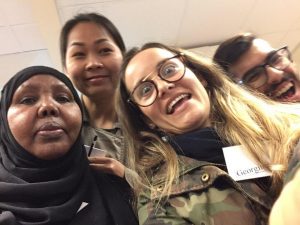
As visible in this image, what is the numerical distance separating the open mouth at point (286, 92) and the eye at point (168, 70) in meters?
0.56

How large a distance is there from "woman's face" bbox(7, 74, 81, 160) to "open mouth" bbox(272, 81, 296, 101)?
3.07 ft

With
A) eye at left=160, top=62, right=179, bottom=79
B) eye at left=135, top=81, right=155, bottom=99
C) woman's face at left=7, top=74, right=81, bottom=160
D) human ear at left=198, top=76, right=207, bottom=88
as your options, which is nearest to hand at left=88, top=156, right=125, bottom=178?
woman's face at left=7, top=74, right=81, bottom=160

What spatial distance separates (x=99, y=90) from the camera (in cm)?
169

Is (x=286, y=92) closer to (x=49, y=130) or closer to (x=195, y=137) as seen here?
(x=195, y=137)

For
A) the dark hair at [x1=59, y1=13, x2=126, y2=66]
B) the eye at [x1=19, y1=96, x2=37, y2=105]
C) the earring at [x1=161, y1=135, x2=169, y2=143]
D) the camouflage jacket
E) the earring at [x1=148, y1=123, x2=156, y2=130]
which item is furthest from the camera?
the dark hair at [x1=59, y1=13, x2=126, y2=66]

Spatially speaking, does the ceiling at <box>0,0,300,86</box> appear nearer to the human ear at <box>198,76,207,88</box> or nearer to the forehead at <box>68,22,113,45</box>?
the forehead at <box>68,22,113,45</box>

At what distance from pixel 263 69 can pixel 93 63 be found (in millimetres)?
853

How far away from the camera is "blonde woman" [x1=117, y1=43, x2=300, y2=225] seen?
0.97 meters

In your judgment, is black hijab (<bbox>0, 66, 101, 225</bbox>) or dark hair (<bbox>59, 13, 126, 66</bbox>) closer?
black hijab (<bbox>0, 66, 101, 225</bbox>)

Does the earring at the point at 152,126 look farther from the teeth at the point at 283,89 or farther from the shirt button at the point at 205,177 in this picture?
the teeth at the point at 283,89

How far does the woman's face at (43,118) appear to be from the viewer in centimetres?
109

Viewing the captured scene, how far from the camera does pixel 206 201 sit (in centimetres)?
98

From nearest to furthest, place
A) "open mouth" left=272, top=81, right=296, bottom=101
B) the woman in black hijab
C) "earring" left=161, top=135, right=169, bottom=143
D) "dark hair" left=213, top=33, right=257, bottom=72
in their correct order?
the woman in black hijab
"earring" left=161, top=135, right=169, bottom=143
"open mouth" left=272, top=81, right=296, bottom=101
"dark hair" left=213, top=33, right=257, bottom=72

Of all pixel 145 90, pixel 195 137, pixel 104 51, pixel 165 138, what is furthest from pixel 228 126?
pixel 104 51
